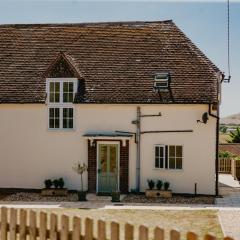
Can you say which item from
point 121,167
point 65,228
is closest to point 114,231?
point 65,228

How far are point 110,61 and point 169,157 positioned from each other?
20.5ft

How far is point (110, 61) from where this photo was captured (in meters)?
24.0

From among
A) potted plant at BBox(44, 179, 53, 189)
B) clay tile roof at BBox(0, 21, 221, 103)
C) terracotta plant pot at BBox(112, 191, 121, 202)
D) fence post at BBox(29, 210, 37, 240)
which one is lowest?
terracotta plant pot at BBox(112, 191, 121, 202)

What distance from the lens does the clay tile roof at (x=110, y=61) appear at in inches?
880

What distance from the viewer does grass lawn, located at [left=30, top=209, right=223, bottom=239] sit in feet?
47.9

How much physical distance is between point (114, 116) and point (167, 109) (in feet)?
8.86

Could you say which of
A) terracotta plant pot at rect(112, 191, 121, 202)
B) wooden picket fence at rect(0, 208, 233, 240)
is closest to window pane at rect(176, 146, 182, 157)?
terracotta plant pot at rect(112, 191, 121, 202)

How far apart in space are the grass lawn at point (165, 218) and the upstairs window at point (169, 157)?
434 centimetres

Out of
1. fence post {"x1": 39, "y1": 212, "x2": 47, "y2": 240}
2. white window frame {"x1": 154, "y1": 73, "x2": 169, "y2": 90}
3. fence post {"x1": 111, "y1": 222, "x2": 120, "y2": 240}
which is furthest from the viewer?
white window frame {"x1": 154, "y1": 73, "x2": 169, "y2": 90}

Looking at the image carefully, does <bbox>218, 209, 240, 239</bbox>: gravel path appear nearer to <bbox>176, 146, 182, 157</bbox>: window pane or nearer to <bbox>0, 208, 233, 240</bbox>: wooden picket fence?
<bbox>176, 146, 182, 157</bbox>: window pane

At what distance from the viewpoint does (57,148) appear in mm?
22703

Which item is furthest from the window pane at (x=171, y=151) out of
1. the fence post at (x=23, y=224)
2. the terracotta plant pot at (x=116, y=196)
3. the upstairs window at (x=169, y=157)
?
the fence post at (x=23, y=224)

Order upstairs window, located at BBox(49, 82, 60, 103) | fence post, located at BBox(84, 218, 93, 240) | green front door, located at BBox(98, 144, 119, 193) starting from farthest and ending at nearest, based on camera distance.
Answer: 1. upstairs window, located at BBox(49, 82, 60, 103)
2. green front door, located at BBox(98, 144, 119, 193)
3. fence post, located at BBox(84, 218, 93, 240)

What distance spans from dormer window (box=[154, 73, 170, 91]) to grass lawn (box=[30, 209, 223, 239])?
22.9ft
